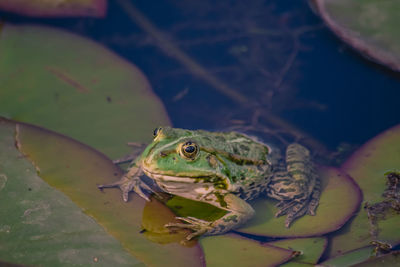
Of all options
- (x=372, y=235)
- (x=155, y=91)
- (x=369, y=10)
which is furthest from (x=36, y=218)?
(x=369, y=10)

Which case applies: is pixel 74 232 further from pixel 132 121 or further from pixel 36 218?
pixel 132 121

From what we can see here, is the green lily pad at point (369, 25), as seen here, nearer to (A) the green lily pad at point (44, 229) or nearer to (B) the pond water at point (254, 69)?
(B) the pond water at point (254, 69)

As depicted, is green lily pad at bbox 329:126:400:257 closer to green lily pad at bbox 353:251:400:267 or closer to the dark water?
green lily pad at bbox 353:251:400:267

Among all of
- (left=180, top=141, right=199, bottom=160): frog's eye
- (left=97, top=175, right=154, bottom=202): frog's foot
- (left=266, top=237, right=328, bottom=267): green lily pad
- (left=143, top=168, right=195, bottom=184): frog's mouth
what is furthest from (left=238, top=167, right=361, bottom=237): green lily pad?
(left=97, top=175, right=154, bottom=202): frog's foot

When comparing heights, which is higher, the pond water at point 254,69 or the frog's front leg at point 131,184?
the pond water at point 254,69

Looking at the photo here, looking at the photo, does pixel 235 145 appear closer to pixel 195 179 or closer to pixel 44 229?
pixel 195 179

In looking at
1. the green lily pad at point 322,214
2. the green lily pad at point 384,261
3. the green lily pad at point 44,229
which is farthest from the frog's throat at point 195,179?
the green lily pad at point 384,261
